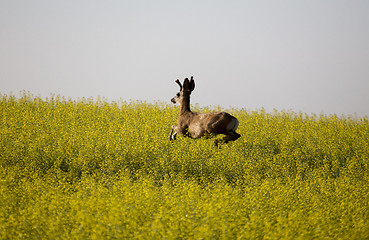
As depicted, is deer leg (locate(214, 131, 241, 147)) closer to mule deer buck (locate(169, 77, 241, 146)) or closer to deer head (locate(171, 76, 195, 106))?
mule deer buck (locate(169, 77, 241, 146))

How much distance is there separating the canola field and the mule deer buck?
1.20ft

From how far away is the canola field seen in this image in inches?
199

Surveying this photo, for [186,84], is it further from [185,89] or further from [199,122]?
[199,122]

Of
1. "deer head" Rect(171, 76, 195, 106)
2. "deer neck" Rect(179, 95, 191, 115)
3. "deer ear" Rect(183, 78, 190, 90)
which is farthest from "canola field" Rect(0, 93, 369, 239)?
"deer ear" Rect(183, 78, 190, 90)

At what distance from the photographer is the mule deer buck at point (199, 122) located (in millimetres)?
10156

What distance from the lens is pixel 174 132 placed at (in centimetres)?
1126

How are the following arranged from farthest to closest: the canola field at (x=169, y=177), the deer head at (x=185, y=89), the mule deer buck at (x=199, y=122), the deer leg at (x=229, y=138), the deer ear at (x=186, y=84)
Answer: the deer head at (x=185, y=89)
the deer ear at (x=186, y=84)
the deer leg at (x=229, y=138)
the mule deer buck at (x=199, y=122)
the canola field at (x=169, y=177)

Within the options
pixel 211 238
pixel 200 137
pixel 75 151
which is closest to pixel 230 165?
pixel 200 137

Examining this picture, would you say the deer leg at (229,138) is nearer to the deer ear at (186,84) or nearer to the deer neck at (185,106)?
the deer neck at (185,106)

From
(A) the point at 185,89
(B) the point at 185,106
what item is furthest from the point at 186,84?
(B) the point at 185,106

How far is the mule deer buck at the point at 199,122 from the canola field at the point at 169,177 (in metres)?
0.37

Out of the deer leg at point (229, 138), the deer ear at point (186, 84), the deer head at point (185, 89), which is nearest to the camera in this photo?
the deer leg at point (229, 138)

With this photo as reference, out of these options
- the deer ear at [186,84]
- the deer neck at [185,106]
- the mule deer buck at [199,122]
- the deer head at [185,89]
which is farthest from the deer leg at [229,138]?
the deer ear at [186,84]

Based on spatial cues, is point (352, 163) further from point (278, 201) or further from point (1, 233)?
point (1, 233)
